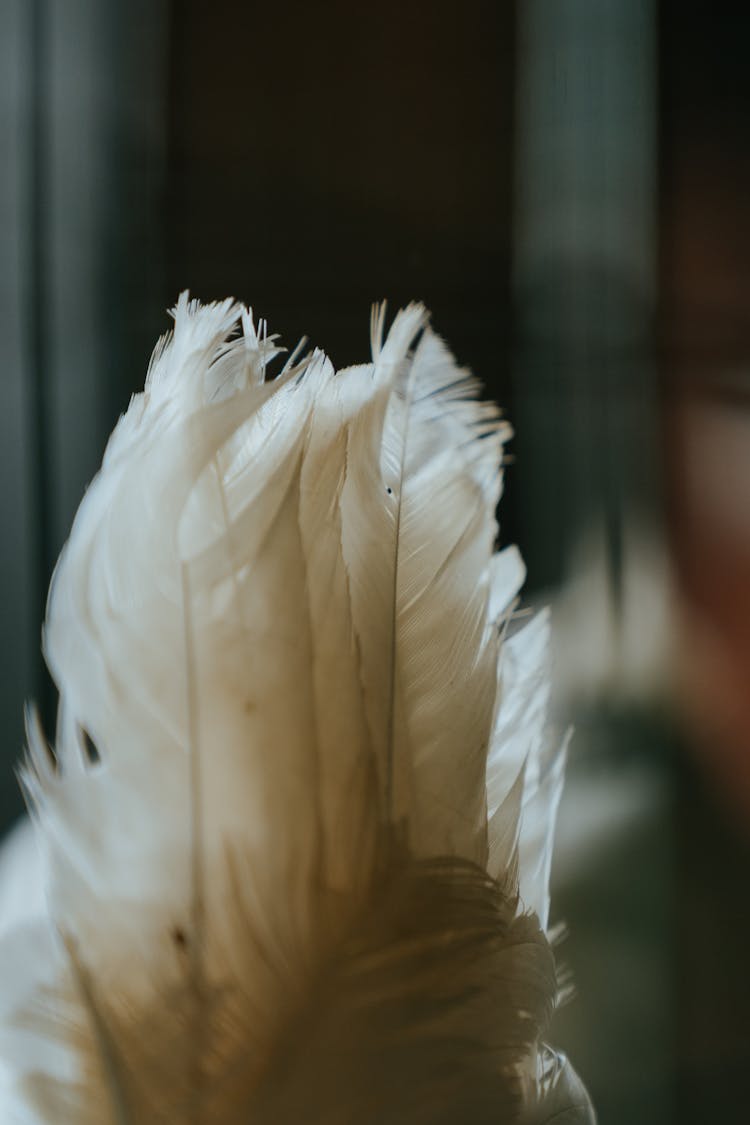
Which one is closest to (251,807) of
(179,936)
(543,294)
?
(179,936)

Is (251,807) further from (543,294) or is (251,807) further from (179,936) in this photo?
(543,294)

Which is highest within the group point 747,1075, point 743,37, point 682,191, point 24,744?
point 743,37

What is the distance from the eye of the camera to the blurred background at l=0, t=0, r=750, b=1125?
50 centimetres

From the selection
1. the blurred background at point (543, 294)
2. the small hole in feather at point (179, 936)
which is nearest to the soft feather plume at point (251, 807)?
the small hole in feather at point (179, 936)

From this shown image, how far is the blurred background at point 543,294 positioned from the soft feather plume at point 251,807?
27 centimetres

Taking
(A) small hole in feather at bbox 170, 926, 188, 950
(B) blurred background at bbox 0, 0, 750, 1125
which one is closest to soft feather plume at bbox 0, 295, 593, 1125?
(A) small hole in feather at bbox 170, 926, 188, 950

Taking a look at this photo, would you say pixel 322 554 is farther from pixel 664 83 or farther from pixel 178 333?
pixel 664 83

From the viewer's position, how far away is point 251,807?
235mm

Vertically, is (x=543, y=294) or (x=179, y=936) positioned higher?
(x=543, y=294)

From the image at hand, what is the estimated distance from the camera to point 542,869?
31 cm

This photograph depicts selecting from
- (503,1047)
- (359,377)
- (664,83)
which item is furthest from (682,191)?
(503,1047)

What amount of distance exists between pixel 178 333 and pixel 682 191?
559 millimetres

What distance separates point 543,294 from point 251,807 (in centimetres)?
52

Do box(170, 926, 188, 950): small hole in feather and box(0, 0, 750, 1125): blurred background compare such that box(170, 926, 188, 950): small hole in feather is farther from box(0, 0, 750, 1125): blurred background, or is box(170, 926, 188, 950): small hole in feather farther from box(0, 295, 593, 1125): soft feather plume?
box(0, 0, 750, 1125): blurred background
